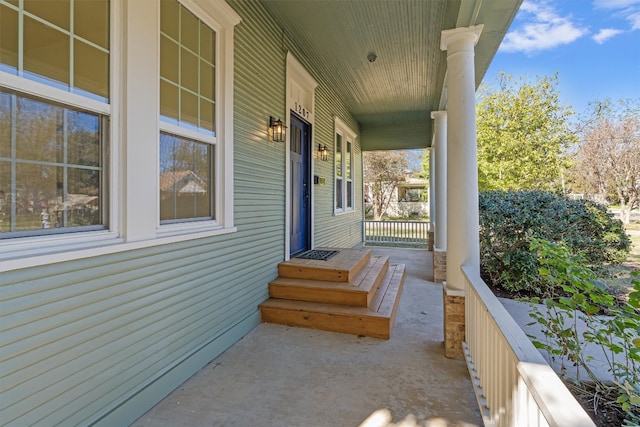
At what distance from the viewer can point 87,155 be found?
6.05 ft

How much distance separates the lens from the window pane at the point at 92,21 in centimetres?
176

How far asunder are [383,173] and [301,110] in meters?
14.9

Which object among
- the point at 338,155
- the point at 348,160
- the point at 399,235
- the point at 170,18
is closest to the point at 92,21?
the point at 170,18

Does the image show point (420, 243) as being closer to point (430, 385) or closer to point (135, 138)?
point (430, 385)

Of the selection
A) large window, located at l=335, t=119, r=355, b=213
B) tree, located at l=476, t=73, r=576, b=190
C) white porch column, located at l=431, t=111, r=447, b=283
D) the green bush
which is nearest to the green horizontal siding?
large window, located at l=335, t=119, r=355, b=213

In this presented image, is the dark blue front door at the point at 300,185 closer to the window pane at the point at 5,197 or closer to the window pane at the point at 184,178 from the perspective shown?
the window pane at the point at 184,178

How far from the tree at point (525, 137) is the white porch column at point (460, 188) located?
873 cm

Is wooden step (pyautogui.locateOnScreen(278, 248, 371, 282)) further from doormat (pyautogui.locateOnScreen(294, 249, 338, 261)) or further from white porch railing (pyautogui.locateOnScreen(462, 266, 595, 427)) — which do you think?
white porch railing (pyautogui.locateOnScreen(462, 266, 595, 427))

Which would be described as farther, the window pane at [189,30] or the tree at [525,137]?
the tree at [525,137]

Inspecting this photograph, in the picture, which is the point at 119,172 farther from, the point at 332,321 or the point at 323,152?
the point at 323,152

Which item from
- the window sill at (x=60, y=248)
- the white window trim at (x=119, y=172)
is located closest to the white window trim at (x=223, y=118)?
the white window trim at (x=119, y=172)

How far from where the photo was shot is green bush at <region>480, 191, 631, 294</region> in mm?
4598

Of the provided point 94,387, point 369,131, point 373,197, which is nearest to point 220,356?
point 94,387

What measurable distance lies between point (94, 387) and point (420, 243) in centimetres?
1015
